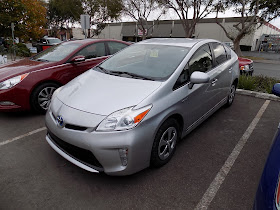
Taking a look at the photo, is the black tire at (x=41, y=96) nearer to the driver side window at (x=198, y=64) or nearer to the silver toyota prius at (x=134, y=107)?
the silver toyota prius at (x=134, y=107)

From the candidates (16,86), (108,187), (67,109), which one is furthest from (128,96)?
(16,86)

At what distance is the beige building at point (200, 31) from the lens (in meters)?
31.4

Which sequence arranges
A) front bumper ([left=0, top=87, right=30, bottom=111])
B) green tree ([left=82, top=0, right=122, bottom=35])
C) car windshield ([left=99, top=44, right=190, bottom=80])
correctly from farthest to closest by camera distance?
green tree ([left=82, top=0, right=122, bottom=35]) < front bumper ([left=0, top=87, right=30, bottom=111]) < car windshield ([left=99, top=44, right=190, bottom=80])

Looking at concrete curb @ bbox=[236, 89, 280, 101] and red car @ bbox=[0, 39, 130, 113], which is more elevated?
A: red car @ bbox=[0, 39, 130, 113]

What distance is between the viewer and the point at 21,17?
1480cm

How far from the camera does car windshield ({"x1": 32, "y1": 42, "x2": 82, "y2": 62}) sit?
455 centimetres

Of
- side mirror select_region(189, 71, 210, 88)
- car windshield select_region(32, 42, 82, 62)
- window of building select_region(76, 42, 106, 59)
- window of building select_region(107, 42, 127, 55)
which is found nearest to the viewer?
side mirror select_region(189, 71, 210, 88)

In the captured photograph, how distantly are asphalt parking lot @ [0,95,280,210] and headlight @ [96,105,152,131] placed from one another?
0.72 m

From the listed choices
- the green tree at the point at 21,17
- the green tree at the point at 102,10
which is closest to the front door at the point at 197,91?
the green tree at the point at 21,17

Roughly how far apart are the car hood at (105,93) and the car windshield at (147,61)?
0.21 metres

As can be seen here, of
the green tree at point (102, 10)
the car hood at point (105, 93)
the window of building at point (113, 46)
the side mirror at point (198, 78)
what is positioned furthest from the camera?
the green tree at point (102, 10)

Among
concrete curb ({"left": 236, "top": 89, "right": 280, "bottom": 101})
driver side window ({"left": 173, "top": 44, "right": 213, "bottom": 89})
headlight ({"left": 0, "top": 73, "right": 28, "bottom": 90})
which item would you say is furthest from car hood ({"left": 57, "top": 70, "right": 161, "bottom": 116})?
concrete curb ({"left": 236, "top": 89, "right": 280, "bottom": 101})

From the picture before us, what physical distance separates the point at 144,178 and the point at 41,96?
109 inches

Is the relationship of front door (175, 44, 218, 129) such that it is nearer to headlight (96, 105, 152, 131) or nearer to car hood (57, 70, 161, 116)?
car hood (57, 70, 161, 116)
